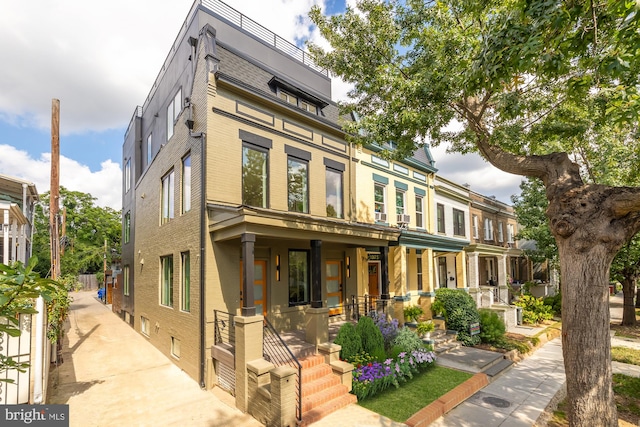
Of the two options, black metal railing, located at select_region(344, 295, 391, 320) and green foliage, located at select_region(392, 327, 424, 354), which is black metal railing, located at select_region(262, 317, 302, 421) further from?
black metal railing, located at select_region(344, 295, 391, 320)

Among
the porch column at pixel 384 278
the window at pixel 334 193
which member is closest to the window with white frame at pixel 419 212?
the porch column at pixel 384 278

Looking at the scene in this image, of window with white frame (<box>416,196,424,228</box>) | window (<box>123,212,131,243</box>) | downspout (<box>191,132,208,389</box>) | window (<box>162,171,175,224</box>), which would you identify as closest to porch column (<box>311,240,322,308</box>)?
downspout (<box>191,132,208,389</box>)

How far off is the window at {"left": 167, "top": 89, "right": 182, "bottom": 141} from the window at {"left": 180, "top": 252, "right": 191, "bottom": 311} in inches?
187

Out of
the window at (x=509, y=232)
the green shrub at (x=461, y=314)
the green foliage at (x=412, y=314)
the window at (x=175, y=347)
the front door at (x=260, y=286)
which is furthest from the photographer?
the window at (x=509, y=232)

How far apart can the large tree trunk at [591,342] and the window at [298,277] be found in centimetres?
736

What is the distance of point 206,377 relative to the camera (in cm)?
866

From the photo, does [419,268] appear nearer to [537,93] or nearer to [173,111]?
[537,93]

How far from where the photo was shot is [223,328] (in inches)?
349

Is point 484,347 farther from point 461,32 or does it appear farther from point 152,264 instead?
point 152,264

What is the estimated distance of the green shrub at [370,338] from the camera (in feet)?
28.4

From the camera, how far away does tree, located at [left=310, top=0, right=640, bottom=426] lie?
197 inches

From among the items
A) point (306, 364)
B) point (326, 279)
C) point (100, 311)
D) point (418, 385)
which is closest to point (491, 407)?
point (418, 385)

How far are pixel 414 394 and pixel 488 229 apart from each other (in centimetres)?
1862

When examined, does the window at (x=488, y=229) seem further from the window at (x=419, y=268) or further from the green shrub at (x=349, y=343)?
the green shrub at (x=349, y=343)
